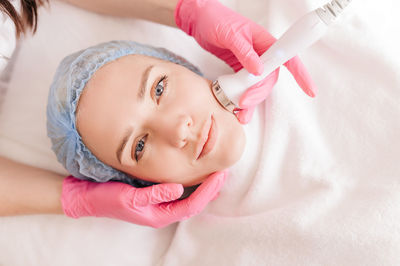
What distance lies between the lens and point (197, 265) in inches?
44.0

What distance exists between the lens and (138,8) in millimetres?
1314

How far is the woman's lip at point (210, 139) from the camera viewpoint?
0.97 meters

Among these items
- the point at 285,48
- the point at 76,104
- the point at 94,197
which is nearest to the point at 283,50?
the point at 285,48

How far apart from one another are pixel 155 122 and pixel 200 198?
0.92ft

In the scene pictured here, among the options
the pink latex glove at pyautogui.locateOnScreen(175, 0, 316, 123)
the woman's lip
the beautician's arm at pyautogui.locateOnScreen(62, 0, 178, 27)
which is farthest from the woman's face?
the beautician's arm at pyautogui.locateOnScreen(62, 0, 178, 27)

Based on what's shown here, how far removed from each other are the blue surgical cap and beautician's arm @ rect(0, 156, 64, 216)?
0.45ft

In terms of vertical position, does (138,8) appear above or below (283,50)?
below

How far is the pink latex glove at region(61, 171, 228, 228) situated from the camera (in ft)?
3.46

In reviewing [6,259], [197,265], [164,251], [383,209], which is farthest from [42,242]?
[383,209]

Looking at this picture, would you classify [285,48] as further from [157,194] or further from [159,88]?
[157,194]

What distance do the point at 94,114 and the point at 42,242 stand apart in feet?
1.86

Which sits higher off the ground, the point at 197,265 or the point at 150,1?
the point at 150,1

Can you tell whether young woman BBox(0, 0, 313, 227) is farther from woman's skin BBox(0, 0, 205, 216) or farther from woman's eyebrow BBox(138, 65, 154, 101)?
woman's eyebrow BBox(138, 65, 154, 101)

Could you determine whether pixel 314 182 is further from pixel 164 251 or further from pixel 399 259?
pixel 164 251
